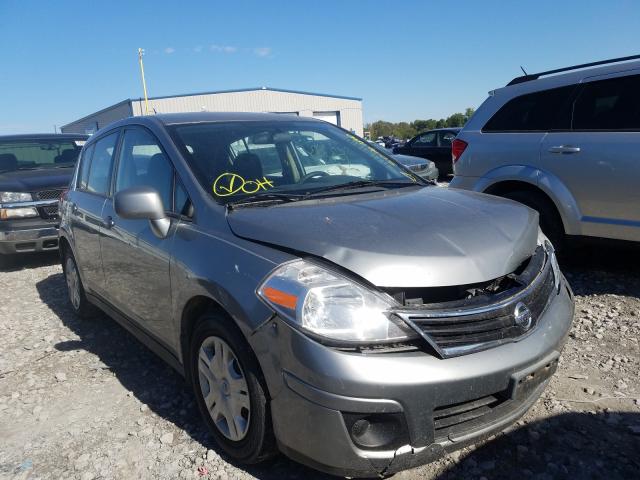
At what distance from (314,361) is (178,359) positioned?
1.22 m

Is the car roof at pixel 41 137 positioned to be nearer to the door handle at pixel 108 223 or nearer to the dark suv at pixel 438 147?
the door handle at pixel 108 223

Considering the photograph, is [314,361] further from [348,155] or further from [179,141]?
[348,155]

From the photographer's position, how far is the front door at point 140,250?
2.82m

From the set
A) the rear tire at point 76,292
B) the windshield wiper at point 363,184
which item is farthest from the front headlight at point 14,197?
the windshield wiper at point 363,184

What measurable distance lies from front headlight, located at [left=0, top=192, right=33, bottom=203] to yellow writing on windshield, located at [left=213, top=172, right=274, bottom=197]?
206 inches

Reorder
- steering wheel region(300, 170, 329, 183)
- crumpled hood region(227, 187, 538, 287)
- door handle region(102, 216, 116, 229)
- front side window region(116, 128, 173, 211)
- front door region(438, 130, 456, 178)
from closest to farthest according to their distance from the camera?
1. crumpled hood region(227, 187, 538, 287)
2. front side window region(116, 128, 173, 211)
3. steering wheel region(300, 170, 329, 183)
4. door handle region(102, 216, 116, 229)
5. front door region(438, 130, 456, 178)

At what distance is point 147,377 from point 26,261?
16.7 ft

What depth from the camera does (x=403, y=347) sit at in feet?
6.22

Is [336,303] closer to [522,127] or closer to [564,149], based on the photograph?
[564,149]

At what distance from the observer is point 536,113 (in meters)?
4.92

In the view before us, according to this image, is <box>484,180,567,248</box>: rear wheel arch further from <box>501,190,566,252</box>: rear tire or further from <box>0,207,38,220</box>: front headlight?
<box>0,207,38,220</box>: front headlight

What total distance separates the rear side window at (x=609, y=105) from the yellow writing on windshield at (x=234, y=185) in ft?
10.5

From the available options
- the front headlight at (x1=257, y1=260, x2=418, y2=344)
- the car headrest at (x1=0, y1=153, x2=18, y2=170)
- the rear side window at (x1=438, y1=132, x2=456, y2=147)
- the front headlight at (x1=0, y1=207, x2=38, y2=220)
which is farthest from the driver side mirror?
the rear side window at (x1=438, y1=132, x2=456, y2=147)

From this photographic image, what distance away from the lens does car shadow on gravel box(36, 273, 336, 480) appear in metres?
2.42
